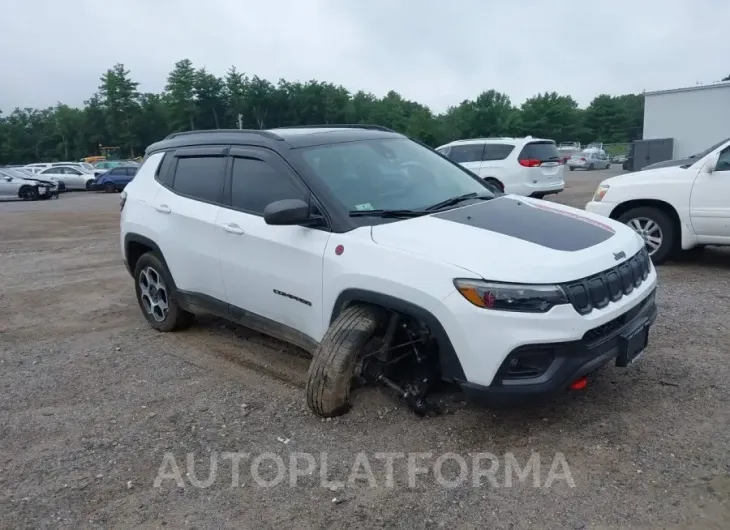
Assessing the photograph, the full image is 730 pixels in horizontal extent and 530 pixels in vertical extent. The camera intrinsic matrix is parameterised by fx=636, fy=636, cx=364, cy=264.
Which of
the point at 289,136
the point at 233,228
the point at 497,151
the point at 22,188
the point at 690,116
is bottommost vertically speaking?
the point at 22,188

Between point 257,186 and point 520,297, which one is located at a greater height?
point 257,186

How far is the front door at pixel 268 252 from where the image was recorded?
4062mm

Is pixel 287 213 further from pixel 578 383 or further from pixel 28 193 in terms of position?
pixel 28 193

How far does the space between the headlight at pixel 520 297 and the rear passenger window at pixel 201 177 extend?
2465 millimetres

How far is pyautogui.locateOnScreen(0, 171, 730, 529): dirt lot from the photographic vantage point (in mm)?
Result: 3031

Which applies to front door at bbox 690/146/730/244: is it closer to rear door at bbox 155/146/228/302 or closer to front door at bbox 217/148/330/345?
front door at bbox 217/148/330/345

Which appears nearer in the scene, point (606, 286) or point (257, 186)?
point (606, 286)

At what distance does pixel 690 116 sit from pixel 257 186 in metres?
27.6

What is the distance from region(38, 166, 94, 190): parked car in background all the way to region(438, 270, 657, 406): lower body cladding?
33.9 m

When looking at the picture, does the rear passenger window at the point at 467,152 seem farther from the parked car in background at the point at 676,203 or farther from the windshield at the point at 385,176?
the windshield at the point at 385,176

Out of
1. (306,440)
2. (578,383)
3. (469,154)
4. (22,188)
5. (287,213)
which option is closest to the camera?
(578,383)

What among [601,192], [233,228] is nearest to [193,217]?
[233,228]

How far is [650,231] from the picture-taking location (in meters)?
7.75

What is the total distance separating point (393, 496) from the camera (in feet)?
10.3
